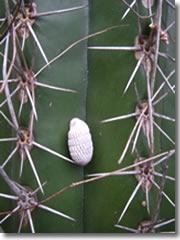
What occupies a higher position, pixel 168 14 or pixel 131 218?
pixel 168 14

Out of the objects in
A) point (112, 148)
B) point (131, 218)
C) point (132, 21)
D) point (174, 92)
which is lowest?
point (131, 218)

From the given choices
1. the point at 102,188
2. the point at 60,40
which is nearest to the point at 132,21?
the point at 60,40

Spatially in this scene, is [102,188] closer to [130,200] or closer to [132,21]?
[130,200]
